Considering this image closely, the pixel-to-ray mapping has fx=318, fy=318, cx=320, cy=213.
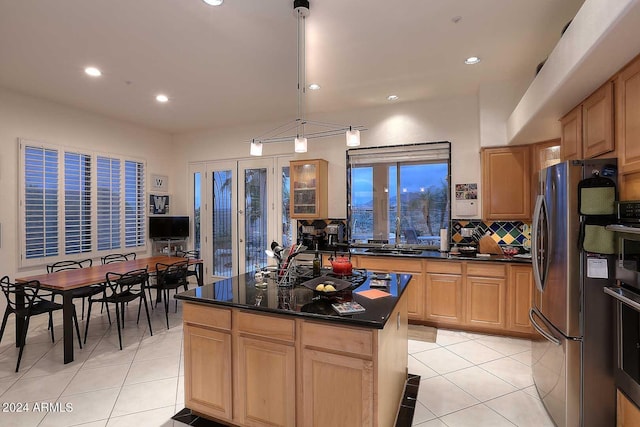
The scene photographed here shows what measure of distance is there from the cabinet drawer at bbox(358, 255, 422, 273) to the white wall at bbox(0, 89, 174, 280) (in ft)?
14.8

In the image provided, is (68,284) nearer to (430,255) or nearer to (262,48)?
(262,48)

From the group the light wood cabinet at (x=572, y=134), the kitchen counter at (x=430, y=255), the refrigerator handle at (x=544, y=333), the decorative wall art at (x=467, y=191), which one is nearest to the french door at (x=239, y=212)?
the kitchen counter at (x=430, y=255)

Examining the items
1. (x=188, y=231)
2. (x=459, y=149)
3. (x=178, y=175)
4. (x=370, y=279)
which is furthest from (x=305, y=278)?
(x=178, y=175)

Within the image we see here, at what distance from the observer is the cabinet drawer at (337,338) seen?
1.66 meters

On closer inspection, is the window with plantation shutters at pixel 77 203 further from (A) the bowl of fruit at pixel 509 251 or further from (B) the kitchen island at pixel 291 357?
(A) the bowl of fruit at pixel 509 251

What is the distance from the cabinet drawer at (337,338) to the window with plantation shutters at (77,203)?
4680mm

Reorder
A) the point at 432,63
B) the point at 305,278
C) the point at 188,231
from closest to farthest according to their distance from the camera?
1. the point at 305,278
2. the point at 432,63
3. the point at 188,231

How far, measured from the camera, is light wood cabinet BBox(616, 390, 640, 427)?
1667 mm

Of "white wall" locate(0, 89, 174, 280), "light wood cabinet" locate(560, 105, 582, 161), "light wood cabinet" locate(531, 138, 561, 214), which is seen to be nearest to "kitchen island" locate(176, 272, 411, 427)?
"light wood cabinet" locate(560, 105, 582, 161)

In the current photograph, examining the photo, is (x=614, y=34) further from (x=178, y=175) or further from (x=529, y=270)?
(x=178, y=175)

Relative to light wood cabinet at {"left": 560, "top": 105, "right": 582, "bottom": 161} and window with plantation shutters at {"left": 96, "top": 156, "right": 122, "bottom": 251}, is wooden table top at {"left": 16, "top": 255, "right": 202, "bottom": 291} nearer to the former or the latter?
window with plantation shutters at {"left": 96, "top": 156, "right": 122, "bottom": 251}

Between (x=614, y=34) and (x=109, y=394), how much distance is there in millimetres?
4090

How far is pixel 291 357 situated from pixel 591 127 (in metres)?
2.66

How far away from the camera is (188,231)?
618 centimetres
